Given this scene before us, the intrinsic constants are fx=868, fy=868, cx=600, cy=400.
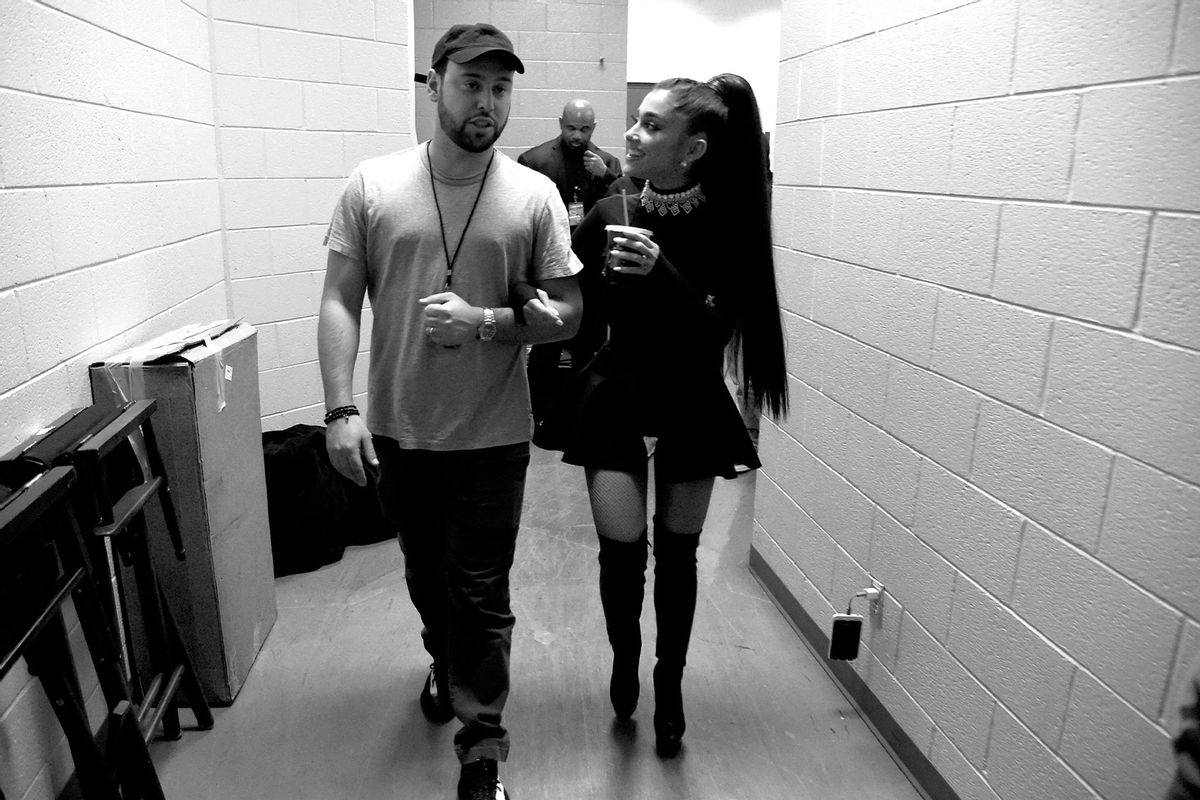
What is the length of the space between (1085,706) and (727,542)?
1.97 meters

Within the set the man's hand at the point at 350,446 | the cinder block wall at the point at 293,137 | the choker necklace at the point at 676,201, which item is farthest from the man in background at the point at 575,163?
the man's hand at the point at 350,446

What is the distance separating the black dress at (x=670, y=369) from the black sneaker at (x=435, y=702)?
0.69 m

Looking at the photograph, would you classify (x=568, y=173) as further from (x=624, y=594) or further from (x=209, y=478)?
(x=624, y=594)

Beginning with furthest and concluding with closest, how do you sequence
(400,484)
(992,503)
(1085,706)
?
(400,484), (992,503), (1085,706)

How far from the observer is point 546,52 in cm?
547

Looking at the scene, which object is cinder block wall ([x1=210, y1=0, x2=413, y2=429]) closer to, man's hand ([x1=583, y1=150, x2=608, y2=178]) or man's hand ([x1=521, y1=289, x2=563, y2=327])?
man's hand ([x1=583, y1=150, x2=608, y2=178])

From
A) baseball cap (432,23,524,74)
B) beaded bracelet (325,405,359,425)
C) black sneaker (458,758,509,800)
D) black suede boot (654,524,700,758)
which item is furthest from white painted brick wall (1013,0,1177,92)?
black sneaker (458,758,509,800)

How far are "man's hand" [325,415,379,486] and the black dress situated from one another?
472mm

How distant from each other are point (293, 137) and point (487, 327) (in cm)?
196

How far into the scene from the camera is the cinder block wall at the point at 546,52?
537cm

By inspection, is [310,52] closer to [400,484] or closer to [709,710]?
[400,484]

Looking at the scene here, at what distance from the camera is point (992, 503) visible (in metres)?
1.70

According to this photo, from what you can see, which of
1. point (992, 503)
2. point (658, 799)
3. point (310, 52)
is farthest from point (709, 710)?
point (310, 52)

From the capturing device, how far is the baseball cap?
1.70m
